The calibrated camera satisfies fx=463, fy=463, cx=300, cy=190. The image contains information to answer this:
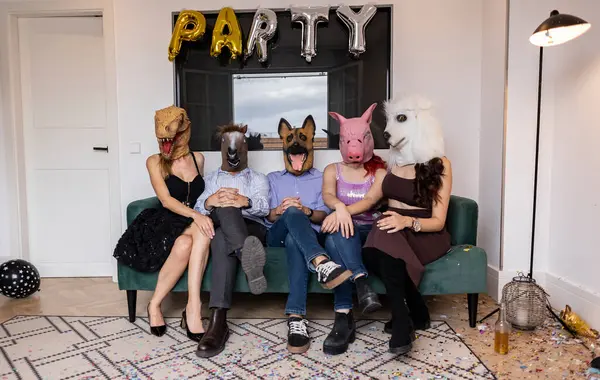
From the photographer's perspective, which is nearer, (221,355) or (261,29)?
(221,355)

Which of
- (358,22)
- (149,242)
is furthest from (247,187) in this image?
(358,22)

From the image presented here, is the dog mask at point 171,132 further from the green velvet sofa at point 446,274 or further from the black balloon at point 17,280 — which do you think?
the black balloon at point 17,280

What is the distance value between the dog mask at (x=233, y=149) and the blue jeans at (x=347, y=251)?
0.74 m

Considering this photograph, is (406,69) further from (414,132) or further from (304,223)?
(304,223)

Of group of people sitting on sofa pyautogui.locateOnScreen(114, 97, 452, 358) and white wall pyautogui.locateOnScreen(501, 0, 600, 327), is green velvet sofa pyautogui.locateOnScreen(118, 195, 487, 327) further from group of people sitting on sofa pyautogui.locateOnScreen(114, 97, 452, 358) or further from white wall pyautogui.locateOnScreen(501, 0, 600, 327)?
white wall pyautogui.locateOnScreen(501, 0, 600, 327)

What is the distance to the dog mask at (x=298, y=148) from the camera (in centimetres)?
268

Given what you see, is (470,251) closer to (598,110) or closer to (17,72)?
(598,110)

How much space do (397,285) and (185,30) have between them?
2.16m

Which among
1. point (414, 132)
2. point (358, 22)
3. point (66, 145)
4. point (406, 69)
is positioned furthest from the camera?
point (66, 145)

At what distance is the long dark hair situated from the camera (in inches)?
90.6

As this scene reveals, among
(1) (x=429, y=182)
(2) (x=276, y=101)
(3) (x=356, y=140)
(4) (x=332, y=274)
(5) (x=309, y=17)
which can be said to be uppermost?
(5) (x=309, y=17)

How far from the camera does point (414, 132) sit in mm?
2373

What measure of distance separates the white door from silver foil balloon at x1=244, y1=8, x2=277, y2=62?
1.23m

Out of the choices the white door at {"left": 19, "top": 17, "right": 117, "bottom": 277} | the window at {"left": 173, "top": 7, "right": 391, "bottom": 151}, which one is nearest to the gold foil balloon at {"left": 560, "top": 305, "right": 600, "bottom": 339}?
the window at {"left": 173, "top": 7, "right": 391, "bottom": 151}
